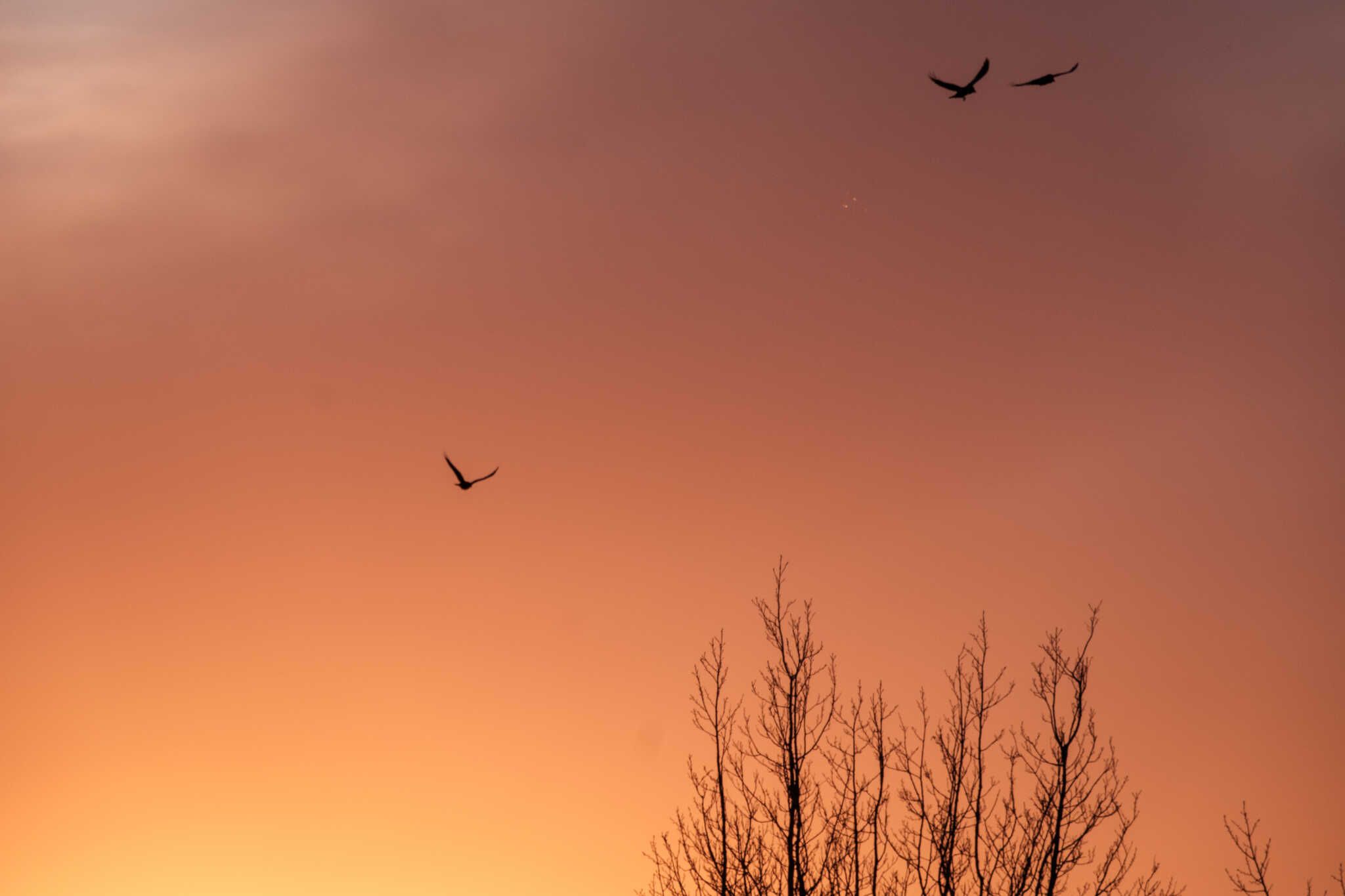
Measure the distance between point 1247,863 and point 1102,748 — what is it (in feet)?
5.05

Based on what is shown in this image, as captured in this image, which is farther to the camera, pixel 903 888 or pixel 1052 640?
pixel 1052 640

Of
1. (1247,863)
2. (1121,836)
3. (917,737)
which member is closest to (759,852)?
(917,737)

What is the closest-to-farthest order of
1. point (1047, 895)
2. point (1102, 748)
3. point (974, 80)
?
point (1047, 895) < point (1102, 748) < point (974, 80)

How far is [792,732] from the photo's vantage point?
12.8m

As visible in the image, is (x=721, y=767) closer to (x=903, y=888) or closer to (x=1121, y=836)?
(x=903, y=888)

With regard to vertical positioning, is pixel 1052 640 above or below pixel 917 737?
above

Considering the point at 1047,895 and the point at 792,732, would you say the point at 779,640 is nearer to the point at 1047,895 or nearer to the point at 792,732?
the point at 792,732

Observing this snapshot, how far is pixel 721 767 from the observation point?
507 inches

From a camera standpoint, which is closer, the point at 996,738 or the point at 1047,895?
the point at 1047,895

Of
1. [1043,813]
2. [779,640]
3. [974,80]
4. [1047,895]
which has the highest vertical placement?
[974,80]

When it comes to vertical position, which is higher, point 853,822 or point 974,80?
point 974,80

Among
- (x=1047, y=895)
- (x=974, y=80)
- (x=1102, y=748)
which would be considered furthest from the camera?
(x=974, y=80)

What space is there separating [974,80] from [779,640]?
19.9 ft

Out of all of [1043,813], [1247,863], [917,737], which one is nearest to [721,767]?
[917,737]
